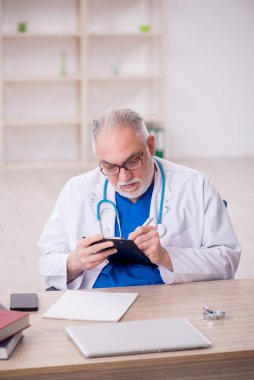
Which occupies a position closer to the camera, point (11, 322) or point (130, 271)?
point (11, 322)

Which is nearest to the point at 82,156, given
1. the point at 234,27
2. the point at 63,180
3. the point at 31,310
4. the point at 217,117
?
the point at 63,180

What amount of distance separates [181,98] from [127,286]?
23.7 feet

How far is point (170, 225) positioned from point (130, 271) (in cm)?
22

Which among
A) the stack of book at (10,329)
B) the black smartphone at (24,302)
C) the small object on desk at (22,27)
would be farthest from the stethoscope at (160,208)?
the small object on desk at (22,27)

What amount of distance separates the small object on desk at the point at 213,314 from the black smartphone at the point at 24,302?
19.7 inches

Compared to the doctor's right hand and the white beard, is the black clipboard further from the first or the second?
the white beard

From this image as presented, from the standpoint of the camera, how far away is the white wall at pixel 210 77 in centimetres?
959

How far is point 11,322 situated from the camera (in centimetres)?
209

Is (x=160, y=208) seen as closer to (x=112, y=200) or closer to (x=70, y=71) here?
(x=112, y=200)

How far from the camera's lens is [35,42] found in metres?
9.30

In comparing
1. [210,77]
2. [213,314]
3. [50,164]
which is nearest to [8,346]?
[213,314]

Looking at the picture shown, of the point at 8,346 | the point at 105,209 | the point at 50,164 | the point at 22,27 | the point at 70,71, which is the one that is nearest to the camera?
the point at 8,346

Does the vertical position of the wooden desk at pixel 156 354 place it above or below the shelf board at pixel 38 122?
above

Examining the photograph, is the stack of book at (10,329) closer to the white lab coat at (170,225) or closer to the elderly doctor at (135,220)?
the elderly doctor at (135,220)
